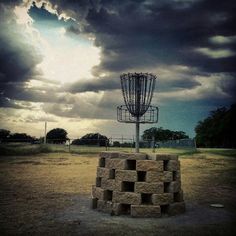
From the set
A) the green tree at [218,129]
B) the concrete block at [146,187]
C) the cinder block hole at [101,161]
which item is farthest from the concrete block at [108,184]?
the green tree at [218,129]

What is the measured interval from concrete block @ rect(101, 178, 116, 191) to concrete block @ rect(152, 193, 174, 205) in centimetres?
112

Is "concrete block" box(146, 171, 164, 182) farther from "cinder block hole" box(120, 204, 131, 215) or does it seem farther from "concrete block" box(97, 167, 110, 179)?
"concrete block" box(97, 167, 110, 179)

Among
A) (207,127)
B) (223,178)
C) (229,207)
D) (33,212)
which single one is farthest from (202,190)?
(207,127)

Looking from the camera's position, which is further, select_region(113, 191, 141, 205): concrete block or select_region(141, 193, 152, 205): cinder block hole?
select_region(141, 193, 152, 205): cinder block hole

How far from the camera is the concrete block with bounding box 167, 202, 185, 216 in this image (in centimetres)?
870

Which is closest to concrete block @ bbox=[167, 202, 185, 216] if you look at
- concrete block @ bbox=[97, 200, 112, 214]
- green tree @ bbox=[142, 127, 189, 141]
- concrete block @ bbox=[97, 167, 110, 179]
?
concrete block @ bbox=[97, 200, 112, 214]

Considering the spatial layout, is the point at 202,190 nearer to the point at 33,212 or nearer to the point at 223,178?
the point at 223,178

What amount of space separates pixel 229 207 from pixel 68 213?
4939mm

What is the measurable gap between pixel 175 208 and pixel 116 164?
205 cm

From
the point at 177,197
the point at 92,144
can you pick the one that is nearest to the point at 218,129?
the point at 92,144

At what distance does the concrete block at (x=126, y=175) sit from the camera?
27.9ft

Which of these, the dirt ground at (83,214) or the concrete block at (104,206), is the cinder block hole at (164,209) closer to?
the dirt ground at (83,214)

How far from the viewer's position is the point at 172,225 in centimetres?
771

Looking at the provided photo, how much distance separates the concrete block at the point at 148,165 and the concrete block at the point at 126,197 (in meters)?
0.71
